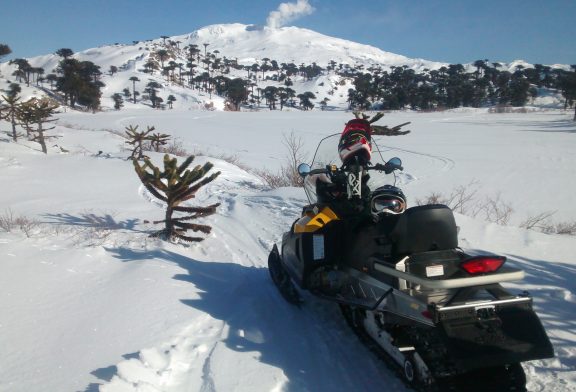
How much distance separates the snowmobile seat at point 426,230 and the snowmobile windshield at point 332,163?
65.9 inches

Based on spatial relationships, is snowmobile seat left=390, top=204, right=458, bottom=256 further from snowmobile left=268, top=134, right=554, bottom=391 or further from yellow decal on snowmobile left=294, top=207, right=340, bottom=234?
yellow decal on snowmobile left=294, top=207, right=340, bottom=234

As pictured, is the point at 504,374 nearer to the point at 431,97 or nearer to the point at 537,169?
the point at 537,169

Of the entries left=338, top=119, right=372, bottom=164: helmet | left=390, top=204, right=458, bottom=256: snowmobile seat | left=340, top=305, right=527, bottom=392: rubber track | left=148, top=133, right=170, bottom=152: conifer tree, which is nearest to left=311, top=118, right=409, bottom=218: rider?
left=338, top=119, right=372, bottom=164: helmet

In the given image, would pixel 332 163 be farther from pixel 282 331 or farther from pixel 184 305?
pixel 184 305

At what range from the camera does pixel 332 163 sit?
15.7 feet

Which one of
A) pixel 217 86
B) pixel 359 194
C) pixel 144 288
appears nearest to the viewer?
pixel 144 288

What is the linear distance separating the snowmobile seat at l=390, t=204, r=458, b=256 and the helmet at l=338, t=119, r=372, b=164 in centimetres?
168

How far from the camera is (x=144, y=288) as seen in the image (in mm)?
3760

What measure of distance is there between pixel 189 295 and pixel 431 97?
52822mm

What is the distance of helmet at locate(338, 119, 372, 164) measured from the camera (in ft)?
14.1

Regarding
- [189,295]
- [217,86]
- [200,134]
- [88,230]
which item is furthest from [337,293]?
[217,86]

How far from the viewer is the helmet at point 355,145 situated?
4.29 m

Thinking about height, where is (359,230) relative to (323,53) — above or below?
below

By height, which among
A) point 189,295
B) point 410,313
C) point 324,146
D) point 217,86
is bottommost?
point 189,295
